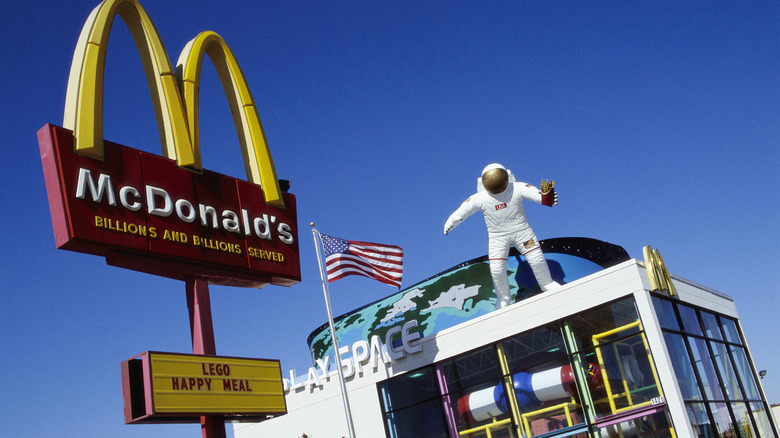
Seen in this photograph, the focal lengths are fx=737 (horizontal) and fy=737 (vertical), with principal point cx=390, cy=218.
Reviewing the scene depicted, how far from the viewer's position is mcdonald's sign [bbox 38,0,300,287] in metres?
12.9

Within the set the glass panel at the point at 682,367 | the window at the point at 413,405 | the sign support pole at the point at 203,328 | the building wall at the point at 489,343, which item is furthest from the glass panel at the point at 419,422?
the sign support pole at the point at 203,328

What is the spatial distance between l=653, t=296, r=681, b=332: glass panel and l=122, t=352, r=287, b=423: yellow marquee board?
962 cm

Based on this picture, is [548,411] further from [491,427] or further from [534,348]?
[491,427]

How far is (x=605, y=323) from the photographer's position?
1855 cm

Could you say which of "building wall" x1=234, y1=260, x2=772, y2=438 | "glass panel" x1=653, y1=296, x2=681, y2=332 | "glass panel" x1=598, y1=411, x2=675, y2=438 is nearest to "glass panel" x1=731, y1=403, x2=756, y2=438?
"building wall" x1=234, y1=260, x2=772, y2=438

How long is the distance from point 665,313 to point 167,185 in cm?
1259

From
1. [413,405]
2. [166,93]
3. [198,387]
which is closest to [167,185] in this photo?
[166,93]

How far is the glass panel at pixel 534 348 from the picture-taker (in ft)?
63.0

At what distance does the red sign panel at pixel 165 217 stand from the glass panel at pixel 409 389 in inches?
261

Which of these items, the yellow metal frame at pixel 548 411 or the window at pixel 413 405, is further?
the window at pixel 413 405

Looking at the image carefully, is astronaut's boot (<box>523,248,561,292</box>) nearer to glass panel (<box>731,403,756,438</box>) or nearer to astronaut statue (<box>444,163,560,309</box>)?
astronaut statue (<box>444,163,560,309</box>)

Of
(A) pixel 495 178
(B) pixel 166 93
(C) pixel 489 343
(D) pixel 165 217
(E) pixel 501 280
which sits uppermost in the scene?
(B) pixel 166 93

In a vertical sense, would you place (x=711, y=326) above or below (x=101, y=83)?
below

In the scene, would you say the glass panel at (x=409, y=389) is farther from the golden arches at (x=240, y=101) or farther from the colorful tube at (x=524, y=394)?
the golden arches at (x=240, y=101)
